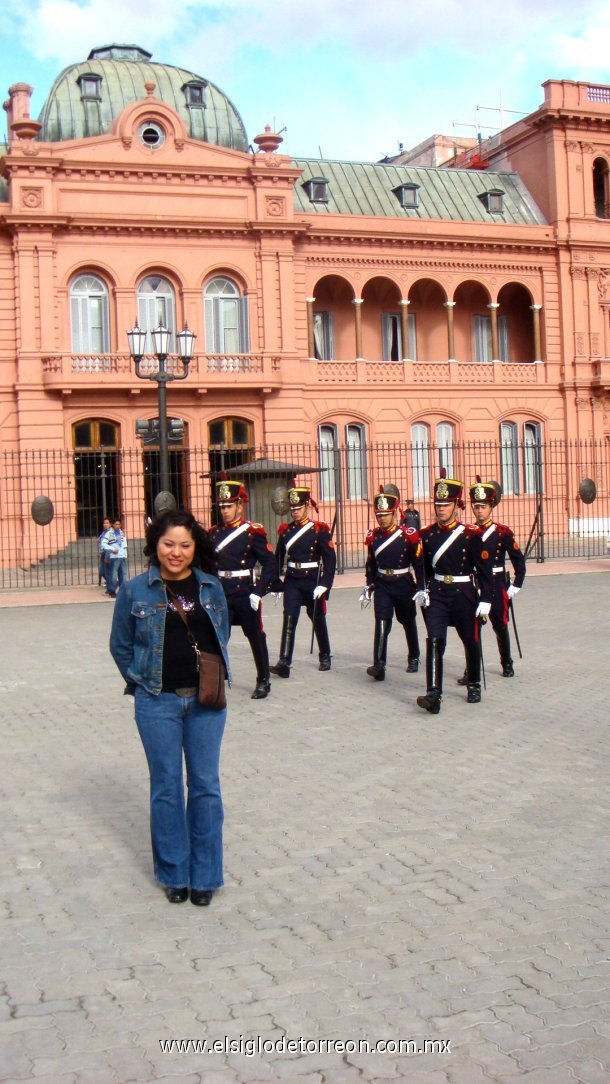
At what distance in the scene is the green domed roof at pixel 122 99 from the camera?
106 feet

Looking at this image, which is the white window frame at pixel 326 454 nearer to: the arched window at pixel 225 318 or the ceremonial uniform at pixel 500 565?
the arched window at pixel 225 318

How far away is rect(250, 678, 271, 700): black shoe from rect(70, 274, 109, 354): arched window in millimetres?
22095

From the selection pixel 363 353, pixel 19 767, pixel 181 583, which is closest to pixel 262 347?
pixel 363 353

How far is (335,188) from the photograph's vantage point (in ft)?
118

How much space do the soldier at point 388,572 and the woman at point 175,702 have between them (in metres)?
6.25

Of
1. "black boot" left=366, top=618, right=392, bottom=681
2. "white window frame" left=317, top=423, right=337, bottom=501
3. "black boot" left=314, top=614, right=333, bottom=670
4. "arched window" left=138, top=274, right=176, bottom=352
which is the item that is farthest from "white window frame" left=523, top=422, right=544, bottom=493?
"black boot" left=366, top=618, right=392, bottom=681

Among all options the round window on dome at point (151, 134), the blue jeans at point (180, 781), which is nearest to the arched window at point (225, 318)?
the round window on dome at point (151, 134)

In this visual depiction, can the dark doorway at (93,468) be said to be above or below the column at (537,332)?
below

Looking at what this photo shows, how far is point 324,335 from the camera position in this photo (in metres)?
35.7

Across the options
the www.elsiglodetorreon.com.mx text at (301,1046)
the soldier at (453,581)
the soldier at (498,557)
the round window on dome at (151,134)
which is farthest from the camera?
the round window on dome at (151,134)

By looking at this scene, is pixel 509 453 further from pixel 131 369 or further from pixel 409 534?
pixel 409 534

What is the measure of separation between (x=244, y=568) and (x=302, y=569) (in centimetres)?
120

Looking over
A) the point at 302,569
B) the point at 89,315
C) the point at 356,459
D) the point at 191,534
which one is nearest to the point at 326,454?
the point at 356,459

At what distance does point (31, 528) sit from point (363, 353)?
11.5 m
